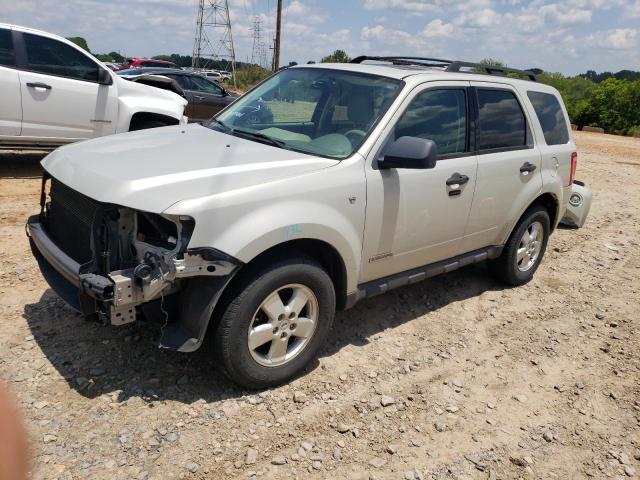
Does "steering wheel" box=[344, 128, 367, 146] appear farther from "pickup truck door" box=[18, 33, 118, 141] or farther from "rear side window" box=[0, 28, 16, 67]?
"rear side window" box=[0, 28, 16, 67]

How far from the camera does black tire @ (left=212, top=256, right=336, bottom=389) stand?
10.4 feet

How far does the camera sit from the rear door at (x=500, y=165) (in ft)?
15.2

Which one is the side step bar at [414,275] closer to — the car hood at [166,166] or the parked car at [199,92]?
the car hood at [166,166]

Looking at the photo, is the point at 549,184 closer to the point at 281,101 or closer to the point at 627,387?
the point at 627,387

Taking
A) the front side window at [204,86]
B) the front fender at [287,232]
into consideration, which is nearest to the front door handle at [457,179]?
the front fender at [287,232]

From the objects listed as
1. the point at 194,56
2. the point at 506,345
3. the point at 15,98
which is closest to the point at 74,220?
the point at 506,345

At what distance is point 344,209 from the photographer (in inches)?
141

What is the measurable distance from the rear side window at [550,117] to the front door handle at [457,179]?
4.79ft

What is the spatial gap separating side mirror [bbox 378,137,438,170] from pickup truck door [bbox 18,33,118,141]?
5.82 meters

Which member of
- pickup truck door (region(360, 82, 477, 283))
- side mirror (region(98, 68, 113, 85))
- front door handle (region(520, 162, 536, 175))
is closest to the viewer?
pickup truck door (region(360, 82, 477, 283))

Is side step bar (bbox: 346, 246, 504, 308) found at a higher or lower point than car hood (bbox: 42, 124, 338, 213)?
lower

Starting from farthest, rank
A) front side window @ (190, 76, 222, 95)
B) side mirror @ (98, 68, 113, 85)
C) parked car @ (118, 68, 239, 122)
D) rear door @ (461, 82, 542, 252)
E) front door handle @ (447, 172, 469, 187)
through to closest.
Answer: front side window @ (190, 76, 222, 95) → parked car @ (118, 68, 239, 122) → side mirror @ (98, 68, 113, 85) → rear door @ (461, 82, 542, 252) → front door handle @ (447, 172, 469, 187)

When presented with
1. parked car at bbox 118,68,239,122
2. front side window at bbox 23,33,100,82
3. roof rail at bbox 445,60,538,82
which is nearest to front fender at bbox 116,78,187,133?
front side window at bbox 23,33,100,82

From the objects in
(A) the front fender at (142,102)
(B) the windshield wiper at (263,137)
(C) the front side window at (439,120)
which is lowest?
(A) the front fender at (142,102)
